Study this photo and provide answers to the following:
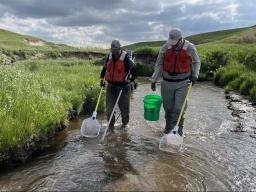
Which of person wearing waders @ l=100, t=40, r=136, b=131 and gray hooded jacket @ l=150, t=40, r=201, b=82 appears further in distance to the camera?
person wearing waders @ l=100, t=40, r=136, b=131

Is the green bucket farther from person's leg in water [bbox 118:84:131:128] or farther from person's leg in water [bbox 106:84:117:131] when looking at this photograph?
person's leg in water [bbox 106:84:117:131]

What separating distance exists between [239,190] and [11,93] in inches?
267

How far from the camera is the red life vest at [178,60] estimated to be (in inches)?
408

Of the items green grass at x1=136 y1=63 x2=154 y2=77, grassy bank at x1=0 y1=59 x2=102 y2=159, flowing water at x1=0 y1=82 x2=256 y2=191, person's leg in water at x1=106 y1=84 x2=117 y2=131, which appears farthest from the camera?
green grass at x1=136 y1=63 x2=154 y2=77

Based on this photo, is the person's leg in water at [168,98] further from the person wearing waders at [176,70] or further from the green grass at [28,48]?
the green grass at [28,48]

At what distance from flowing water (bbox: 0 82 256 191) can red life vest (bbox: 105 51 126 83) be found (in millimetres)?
1875

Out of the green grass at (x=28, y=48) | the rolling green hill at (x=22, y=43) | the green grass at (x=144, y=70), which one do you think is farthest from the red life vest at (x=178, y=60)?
the rolling green hill at (x=22, y=43)

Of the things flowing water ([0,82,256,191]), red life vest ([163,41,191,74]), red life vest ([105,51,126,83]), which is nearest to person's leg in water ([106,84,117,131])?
red life vest ([105,51,126,83])

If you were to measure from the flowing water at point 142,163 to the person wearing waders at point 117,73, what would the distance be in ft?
3.95

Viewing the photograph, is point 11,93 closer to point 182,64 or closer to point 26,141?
point 26,141

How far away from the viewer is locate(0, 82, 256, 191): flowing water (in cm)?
805

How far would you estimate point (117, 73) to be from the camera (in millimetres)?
11477

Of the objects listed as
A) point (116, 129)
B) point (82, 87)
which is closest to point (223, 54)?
point (82, 87)

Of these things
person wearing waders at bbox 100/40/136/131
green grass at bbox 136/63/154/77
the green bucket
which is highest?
person wearing waders at bbox 100/40/136/131
